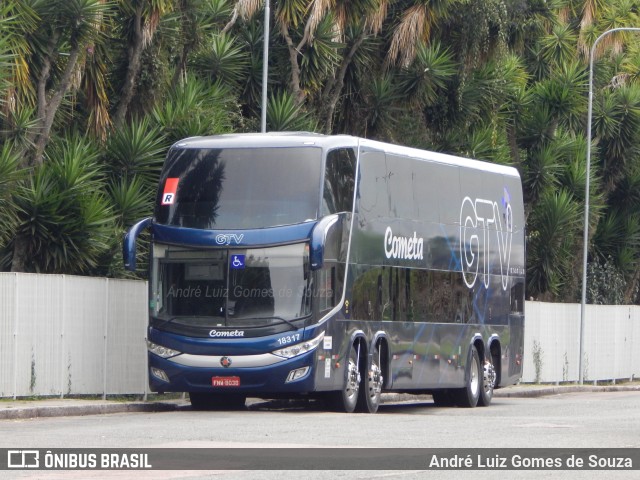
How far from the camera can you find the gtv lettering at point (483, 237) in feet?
83.7

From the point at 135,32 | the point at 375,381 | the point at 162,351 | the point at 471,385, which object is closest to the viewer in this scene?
the point at 162,351

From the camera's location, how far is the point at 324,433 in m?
16.5

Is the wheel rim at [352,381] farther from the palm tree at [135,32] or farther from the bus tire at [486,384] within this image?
the palm tree at [135,32]

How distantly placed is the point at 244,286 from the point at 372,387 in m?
2.86

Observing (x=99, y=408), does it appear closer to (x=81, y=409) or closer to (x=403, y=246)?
(x=81, y=409)

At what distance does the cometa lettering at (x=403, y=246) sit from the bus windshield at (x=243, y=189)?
233 cm

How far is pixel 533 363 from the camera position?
3841 cm

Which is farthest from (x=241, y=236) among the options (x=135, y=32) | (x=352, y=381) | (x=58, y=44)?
(x=135, y=32)

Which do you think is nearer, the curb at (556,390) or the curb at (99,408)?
the curb at (99,408)

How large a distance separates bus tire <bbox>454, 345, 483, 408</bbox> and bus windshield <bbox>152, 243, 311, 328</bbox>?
6.00 m

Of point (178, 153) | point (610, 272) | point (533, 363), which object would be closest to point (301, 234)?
point (178, 153)

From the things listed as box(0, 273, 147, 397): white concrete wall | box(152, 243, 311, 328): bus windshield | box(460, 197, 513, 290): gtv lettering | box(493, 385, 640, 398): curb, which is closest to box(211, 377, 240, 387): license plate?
box(152, 243, 311, 328): bus windshield

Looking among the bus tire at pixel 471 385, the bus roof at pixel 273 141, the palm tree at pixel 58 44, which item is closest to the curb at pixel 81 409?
the bus roof at pixel 273 141

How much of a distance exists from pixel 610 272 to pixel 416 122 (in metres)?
11.6
